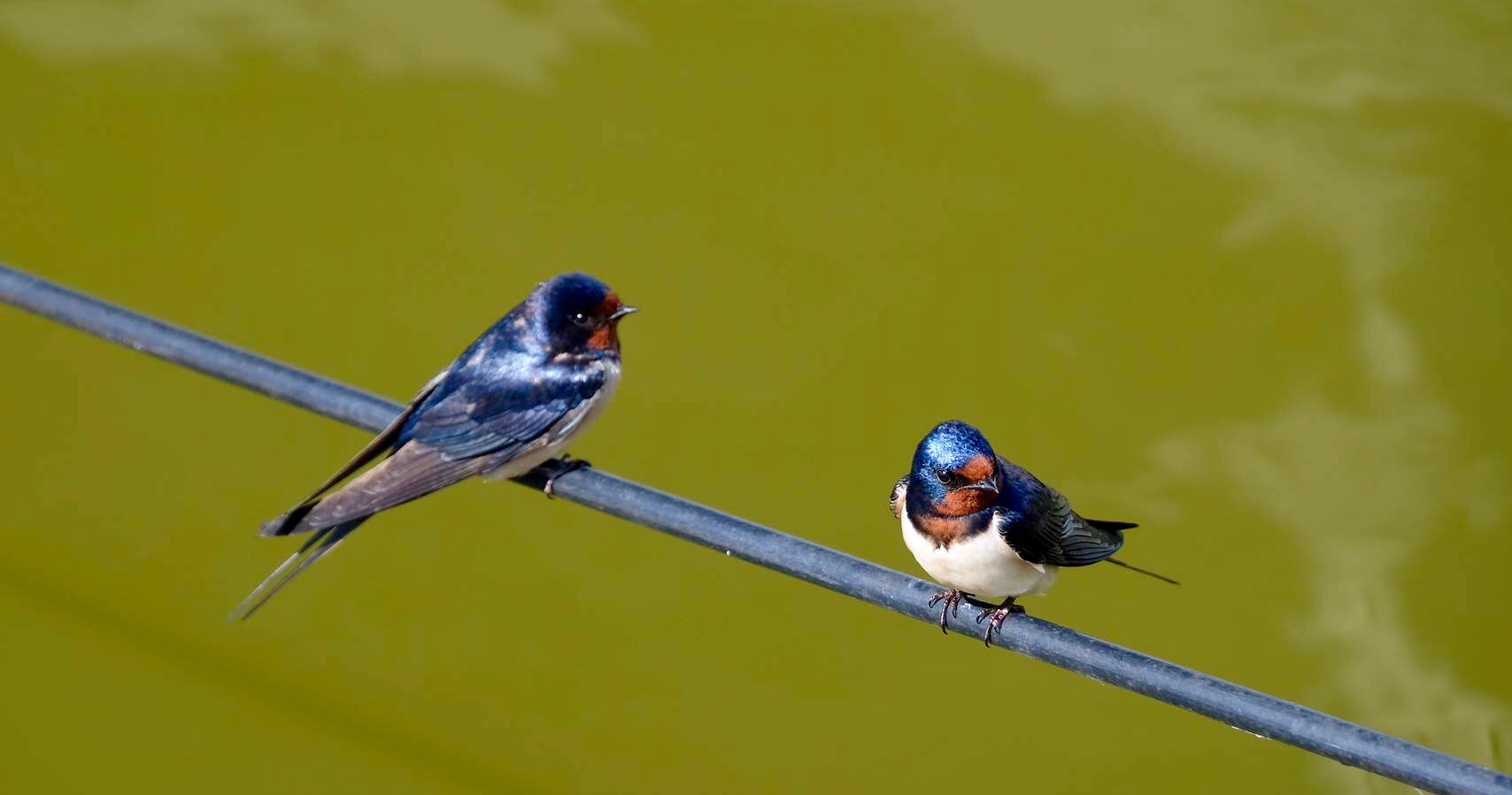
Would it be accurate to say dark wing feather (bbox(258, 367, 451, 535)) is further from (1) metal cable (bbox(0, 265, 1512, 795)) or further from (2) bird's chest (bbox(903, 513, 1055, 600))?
(2) bird's chest (bbox(903, 513, 1055, 600))

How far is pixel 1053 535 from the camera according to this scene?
246 centimetres

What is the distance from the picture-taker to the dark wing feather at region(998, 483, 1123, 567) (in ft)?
7.82

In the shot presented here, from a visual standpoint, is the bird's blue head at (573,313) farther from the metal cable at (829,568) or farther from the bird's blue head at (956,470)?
the bird's blue head at (956,470)

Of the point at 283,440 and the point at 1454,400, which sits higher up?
the point at 1454,400

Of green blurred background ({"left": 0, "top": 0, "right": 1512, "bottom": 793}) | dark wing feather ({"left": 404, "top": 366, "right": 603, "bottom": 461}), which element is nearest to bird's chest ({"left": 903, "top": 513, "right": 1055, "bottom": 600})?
dark wing feather ({"left": 404, "top": 366, "right": 603, "bottom": 461})

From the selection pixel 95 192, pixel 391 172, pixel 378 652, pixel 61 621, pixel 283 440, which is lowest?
pixel 61 621

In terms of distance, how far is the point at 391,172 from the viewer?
4887mm

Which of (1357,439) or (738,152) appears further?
(738,152)

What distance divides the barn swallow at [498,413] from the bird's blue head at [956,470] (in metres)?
0.59

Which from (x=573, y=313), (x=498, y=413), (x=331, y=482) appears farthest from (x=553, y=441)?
(x=331, y=482)

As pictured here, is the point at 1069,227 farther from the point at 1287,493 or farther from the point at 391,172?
the point at 391,172

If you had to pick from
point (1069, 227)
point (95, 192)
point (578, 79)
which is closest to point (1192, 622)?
point (1069, 227)

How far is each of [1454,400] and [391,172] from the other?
3.11 metres

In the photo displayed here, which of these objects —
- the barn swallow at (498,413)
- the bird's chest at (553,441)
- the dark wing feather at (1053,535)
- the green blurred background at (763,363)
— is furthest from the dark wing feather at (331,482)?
the green blurred background at (763,363)
